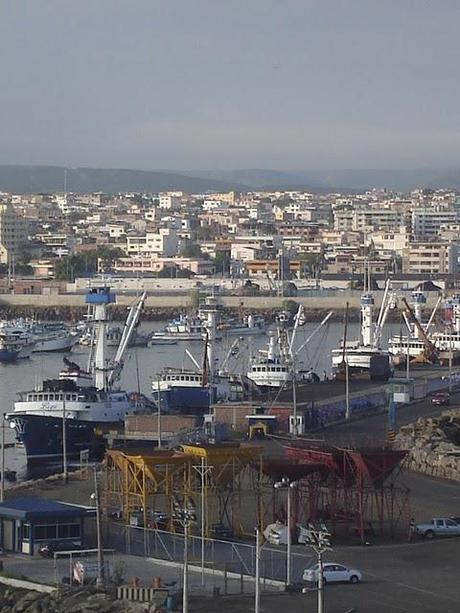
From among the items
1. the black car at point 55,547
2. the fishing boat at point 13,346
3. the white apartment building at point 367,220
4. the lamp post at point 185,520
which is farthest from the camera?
the white apartment building at point 367,220

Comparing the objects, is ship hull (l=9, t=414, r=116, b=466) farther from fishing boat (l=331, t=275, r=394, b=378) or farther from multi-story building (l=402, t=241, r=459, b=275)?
multi-story building (l=402, t=241, r=459, b=275)

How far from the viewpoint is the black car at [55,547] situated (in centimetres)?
995

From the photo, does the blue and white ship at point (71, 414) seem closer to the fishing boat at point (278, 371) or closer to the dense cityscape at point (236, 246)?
the fishing boat at point (278, 371)

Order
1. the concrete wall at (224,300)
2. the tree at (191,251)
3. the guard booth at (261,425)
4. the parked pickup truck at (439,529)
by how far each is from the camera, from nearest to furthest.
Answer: the parked pickup truck at (439,529)
the guard booth at (261,425)
the concrete wall at (224,300)
the tree at (191,251)

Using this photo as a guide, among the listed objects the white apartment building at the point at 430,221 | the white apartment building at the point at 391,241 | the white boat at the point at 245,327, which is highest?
the white apartment building at the point at 430,221

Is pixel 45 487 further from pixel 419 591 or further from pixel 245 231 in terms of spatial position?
pixel 245 231

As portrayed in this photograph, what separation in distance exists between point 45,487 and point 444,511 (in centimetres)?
301

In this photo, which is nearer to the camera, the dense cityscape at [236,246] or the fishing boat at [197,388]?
the fishing boat at [197,388]

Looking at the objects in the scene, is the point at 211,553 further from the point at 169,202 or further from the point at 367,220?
the point at 169,202

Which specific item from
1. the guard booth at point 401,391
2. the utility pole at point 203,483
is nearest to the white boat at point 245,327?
the guard booth at point 401,391

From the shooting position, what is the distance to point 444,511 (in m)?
11.7

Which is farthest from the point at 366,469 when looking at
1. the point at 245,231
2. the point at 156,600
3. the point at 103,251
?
the point at 245,231

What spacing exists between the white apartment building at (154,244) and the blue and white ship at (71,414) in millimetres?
39899

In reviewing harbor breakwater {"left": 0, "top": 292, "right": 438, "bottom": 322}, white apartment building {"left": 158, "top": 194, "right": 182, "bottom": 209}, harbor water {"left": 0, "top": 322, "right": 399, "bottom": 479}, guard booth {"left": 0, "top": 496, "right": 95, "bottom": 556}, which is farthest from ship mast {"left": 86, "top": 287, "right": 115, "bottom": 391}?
white apartment building {"left": 158, "top": 194, "right": 182, "bottom": 209}
